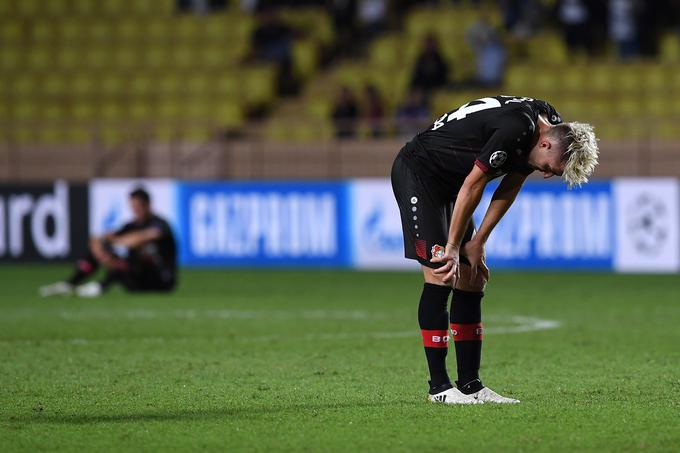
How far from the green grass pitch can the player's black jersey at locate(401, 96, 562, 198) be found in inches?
50.1

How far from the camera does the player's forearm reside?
693cm

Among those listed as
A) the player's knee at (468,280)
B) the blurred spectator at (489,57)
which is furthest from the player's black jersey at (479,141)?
the blurred spectator at (489,57)

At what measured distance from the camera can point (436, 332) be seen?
289 inches

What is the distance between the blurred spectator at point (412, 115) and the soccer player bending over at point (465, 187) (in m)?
13.8

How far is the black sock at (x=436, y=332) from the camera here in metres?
7.33

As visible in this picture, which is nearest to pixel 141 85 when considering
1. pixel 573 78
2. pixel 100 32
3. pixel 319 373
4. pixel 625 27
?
pixel 100 32

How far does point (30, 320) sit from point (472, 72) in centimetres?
1271

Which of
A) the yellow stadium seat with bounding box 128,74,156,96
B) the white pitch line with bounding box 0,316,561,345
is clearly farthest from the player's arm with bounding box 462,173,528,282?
the yellow stadium seat with bounding box 128,74,156,96

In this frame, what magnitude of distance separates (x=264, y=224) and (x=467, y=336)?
1301 cm

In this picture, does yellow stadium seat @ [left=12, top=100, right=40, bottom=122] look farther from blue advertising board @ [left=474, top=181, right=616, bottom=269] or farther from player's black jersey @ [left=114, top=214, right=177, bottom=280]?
blue advertising board @ [left=474, top=181, right=616, bottom=269]

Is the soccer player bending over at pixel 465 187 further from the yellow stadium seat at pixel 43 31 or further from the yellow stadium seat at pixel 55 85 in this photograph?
the yellow stadium seat at pixel 43 31

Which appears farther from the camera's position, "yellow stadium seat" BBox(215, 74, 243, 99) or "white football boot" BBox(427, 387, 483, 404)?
"yellow stadium seat" BBox(215, 74, 243, 99)

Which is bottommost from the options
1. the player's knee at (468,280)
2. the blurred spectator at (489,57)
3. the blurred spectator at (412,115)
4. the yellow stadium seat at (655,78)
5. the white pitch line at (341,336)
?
the white pitch line at (341,336)

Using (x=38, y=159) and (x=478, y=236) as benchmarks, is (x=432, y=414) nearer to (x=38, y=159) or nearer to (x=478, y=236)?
(x=478, y=236)
